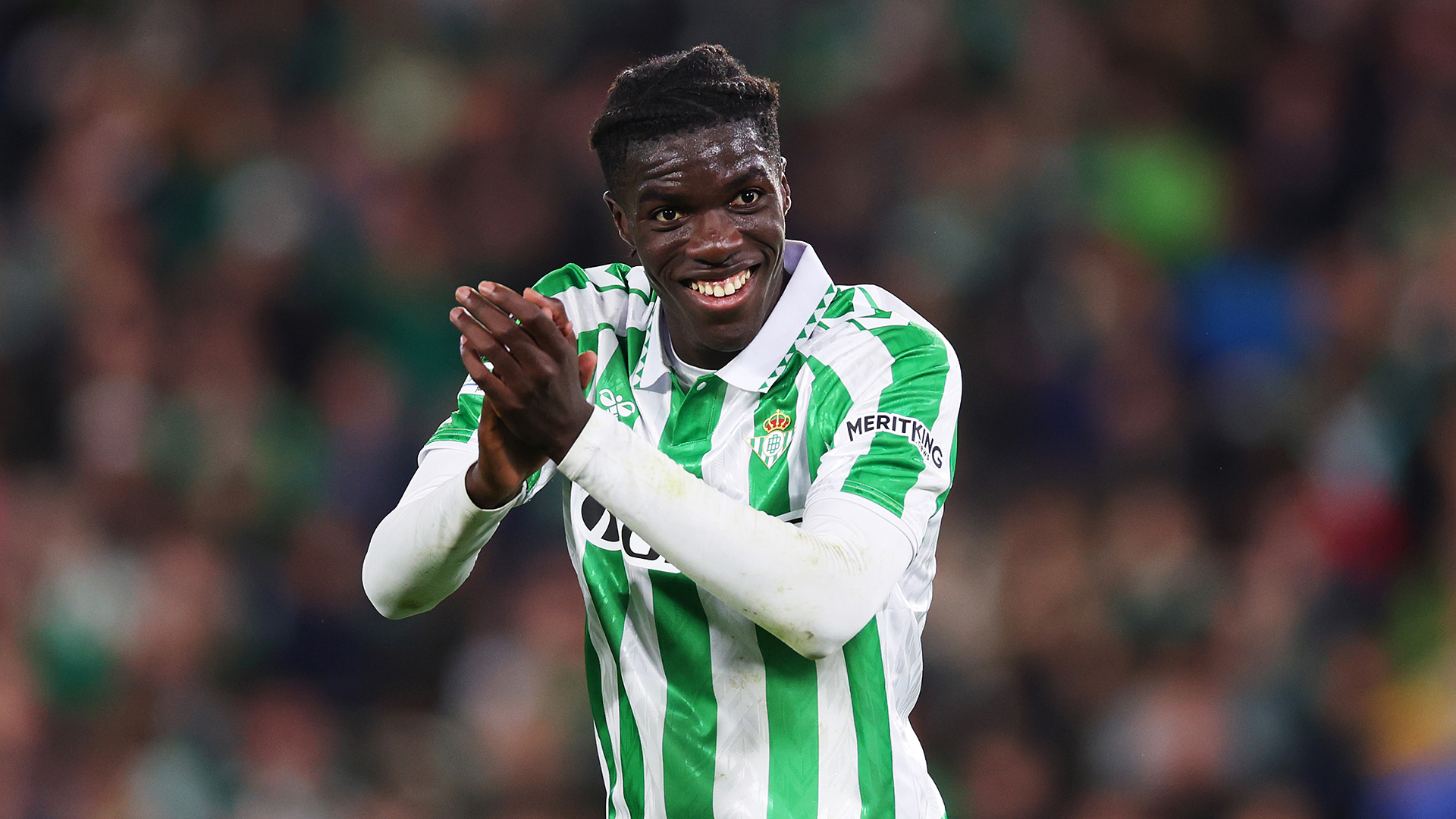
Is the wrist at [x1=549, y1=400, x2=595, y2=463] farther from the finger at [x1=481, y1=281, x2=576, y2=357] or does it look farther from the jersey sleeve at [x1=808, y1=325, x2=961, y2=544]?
the jersey sleeve at [x1=808, y1=325, x2=961, y2=544]

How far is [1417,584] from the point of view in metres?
5.35

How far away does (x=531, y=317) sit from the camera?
6.83ft

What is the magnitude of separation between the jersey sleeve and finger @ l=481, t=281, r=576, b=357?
50 centimetres

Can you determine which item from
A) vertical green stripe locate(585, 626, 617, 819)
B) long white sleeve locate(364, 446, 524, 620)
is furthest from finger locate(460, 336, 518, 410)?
vertical green stripe locate(585, 626, 617, 819)

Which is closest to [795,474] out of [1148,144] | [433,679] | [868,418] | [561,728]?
[868,418]

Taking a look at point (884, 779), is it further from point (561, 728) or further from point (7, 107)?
point (7, 107)

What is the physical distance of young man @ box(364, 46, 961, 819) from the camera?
8.01 feet

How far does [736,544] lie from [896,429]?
1.25ft

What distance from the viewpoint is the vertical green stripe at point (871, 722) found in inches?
99.3

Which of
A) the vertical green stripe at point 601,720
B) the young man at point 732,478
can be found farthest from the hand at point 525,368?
the vertical green stripe at point 601,720

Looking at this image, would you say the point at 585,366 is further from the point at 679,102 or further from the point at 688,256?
the point at 679,102

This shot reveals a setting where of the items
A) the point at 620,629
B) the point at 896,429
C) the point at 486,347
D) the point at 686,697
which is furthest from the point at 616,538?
the point at 486,347

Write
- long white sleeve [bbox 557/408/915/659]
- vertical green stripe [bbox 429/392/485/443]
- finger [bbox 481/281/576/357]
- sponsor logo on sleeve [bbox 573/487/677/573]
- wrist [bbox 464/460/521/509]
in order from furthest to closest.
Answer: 1. vertical green stripe [bbox 429/392/485/443]
2. sponsor logo on sleeve [bbox 573/487/677/573]
3. wrist [bbox 464/460/521/509]
4. long white sleeve [bbox 557/408/915/659]
5. finger [bbox 481/281/576/357]

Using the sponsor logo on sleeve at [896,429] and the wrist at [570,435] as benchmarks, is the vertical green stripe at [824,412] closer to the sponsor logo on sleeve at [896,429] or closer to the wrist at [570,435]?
the sponsor logo on sleeve at [896,429]
